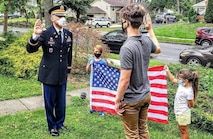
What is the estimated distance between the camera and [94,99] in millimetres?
5422

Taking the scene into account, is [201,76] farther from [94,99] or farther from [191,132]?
[94,99]

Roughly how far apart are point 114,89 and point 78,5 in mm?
30332

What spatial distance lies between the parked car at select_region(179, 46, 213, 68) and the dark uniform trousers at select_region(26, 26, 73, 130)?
983 centimetres

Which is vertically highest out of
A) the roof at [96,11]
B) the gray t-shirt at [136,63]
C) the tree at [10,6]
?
the roof at [96,11]

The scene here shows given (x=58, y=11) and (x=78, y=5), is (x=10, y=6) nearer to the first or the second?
(x=58, y=11)

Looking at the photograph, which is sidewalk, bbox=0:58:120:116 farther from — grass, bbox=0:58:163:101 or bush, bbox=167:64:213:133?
bush, bbox=167:64:213:133

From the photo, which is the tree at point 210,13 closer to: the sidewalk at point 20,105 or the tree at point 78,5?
the tree at point 78,5

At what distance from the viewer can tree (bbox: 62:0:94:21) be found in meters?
33.4

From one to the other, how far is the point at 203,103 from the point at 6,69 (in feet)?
20.0

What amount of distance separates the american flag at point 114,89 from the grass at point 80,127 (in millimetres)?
289

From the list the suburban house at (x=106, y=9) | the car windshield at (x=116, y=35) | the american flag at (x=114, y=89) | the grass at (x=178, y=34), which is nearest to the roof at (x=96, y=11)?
the suburban house at (x=106, y=9)

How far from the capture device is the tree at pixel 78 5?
3338cm

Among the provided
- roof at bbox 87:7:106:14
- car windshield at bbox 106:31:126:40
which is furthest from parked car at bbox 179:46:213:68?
roof at bbox 87:7:106:14

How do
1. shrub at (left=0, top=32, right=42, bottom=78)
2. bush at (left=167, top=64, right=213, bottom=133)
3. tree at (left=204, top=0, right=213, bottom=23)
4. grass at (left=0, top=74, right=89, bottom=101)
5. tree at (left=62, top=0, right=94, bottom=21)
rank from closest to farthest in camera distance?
bush at (left=167, top=64, right=213, bottom=133)
grass at (left=0, top=74, right=89, bottom=101)
shrub at (left=0, top=32, right=42, bottom=78)
tree at (left=204, top=0, right=213, bottom=23)
tree at (left=62, top=0, right=94, bottom=21)
